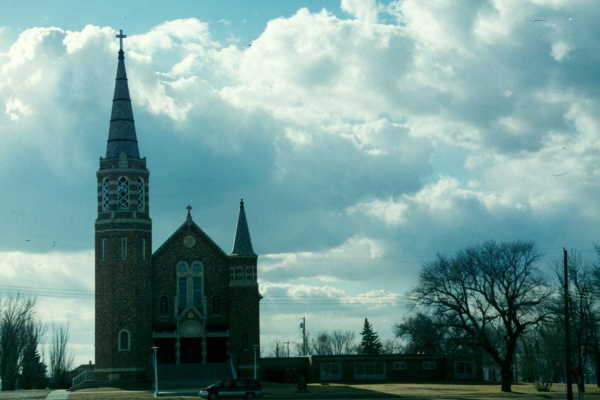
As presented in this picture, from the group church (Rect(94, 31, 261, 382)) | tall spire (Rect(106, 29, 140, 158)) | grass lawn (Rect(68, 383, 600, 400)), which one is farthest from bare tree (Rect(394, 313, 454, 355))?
tall spire (Rect(106, 29, 140, 158))

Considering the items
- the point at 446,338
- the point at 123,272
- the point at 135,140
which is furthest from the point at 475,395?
the point at 135,140

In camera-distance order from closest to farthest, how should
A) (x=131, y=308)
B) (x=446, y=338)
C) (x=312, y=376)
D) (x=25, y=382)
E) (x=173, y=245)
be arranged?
(x=446, y=338) < (x=131, y=308) < (x=173, y=245) < (x=312, y=376) < (x=25, y=382)

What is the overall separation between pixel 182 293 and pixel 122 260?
7256 millimetres

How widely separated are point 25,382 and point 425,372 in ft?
126

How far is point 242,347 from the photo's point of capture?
80.5m

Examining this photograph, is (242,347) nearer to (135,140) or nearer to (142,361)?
(142,361)

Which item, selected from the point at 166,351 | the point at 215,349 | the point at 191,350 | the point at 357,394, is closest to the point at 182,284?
the point at 191,350

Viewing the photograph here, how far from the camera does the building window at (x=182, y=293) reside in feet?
265

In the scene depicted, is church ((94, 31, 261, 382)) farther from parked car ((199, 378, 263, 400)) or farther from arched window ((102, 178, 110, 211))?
parked car ((199, 378, 263, 400))

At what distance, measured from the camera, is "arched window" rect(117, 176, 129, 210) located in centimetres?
7700

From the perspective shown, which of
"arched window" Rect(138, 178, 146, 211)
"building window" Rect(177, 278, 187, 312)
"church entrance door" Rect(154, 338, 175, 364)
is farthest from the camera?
"building window" Rect(177, 278, 187, 312)

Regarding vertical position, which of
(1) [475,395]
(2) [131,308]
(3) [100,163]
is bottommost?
(1) [475,395]

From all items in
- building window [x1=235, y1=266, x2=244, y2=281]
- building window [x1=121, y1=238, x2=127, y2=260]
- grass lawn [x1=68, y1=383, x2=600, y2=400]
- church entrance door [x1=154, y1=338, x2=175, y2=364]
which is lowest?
grass lawn [x1=68, y1=383, x2=600, y2=400]

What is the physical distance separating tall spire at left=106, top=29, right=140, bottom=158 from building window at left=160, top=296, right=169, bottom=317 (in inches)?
477
